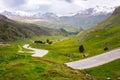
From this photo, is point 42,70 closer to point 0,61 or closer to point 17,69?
point 17,69

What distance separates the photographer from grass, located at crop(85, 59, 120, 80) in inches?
2022

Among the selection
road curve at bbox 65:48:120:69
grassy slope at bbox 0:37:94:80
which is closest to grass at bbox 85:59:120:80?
road curve at bbox 65:48:120:69

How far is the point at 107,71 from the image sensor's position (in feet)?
178

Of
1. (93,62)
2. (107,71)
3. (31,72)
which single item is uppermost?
(93,62)

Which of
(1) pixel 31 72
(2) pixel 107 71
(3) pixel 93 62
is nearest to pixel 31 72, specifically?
(1) pixel 31 72

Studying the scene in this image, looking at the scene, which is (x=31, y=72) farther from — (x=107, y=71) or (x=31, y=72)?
(x=107, y=71)

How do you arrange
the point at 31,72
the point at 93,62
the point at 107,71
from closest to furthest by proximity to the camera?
1. the point at 31,72
2. the point at 107,71
3. the point at 93,62

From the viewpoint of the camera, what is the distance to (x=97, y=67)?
186 feet

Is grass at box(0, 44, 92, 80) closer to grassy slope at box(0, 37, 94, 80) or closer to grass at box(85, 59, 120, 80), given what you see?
grassy slope at box(0, 37, 94, 80)

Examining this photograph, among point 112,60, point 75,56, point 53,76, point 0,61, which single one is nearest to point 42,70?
point 53,76

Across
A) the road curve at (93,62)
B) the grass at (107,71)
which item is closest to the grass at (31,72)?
the grass at (107,71)

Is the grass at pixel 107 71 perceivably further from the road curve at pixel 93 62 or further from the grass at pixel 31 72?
the grass at pixel 31 72

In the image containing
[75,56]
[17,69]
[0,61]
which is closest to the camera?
[17,69]

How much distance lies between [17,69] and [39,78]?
425cm
